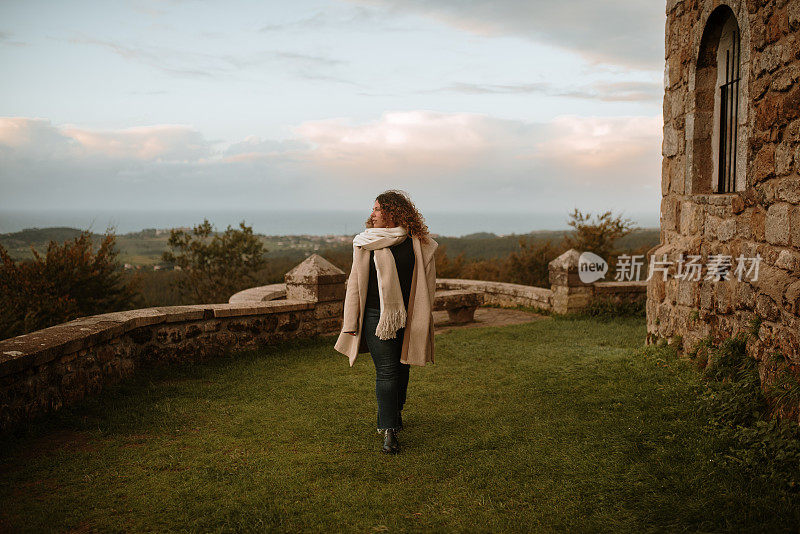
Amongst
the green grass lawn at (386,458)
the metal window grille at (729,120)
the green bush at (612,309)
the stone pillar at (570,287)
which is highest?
the metal window grille at (729,120)

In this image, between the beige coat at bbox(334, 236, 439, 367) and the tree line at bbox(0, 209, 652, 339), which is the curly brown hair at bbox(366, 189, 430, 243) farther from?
the tree line at bbox(0, 209, 652, 339)

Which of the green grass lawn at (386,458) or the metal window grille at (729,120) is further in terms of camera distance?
the metal window grille at (729,120)

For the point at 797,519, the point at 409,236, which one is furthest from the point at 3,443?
the point at 797,519

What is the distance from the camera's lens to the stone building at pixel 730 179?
4.09 metres

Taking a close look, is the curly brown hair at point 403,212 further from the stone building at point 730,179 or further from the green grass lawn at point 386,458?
the stone building at point 730,179

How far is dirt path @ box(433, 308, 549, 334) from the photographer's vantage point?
1005 centimetres

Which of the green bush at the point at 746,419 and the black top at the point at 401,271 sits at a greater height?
the black top at the point at 401,271

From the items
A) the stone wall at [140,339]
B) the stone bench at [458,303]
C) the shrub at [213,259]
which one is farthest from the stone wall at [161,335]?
the shrub at [213,259]

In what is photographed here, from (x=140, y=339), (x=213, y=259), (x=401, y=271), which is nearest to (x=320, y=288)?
(x=140, y=339)

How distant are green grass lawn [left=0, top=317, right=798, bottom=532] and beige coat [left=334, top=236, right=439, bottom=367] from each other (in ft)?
2.28

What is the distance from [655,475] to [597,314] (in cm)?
693

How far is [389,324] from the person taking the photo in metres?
4.02

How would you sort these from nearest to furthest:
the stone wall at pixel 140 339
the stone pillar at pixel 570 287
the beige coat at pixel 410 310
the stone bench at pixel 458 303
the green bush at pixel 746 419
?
the green bush at pixel 746 419 → the beige coat at pixel 410 310 → the stone wall at pixel 140 339 → the stone bench at pixel 458 303 → the stone pillar at pixel 570 287

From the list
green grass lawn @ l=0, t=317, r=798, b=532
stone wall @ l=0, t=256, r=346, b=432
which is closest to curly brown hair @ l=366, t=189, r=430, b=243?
green grass lawn @ l=0, t=317, r=798, b=532
